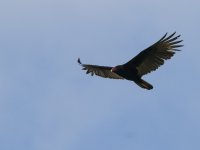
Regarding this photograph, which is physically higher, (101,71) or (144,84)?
(101,71)

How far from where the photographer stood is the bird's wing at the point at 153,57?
4903cm

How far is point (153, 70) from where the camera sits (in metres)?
49.5

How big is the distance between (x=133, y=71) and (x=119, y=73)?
519mm

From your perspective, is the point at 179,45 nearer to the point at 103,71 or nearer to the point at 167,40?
the point at 167,40

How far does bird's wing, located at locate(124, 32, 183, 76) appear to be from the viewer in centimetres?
4903

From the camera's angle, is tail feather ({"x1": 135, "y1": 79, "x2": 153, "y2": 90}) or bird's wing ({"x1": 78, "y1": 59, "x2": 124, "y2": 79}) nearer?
tail feather ({"x1": 135, "y1": 79, "x2": 153, "y2": 90})

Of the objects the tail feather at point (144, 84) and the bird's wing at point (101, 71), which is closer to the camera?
the tail feather at point (144, 84)

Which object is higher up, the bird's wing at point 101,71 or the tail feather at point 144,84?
the bird's wing at point 101,71

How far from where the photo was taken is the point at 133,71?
49.4 meters

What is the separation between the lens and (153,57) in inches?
1945

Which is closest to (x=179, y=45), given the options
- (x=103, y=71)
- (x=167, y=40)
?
(x=167, y=40)

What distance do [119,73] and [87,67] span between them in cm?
225

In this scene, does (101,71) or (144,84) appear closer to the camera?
(144,84)

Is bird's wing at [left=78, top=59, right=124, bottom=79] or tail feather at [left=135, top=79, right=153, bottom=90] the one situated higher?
bird's wing at [left=78, top=59, right=124, bottom=79]
